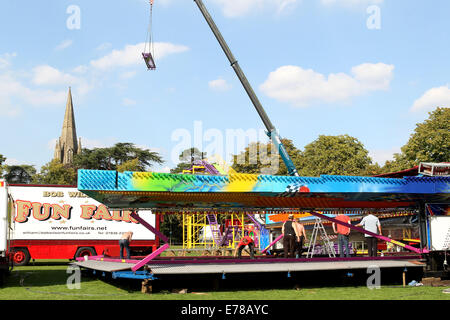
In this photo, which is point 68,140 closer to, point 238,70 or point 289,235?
point 238,70

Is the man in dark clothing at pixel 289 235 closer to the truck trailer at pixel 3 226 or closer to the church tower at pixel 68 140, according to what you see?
the truck trailer at pixel 3 226

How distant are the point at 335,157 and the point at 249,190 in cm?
4687

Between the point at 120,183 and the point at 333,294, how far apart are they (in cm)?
559

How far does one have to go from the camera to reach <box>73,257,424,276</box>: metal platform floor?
38.3 ft

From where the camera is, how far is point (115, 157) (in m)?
65.8

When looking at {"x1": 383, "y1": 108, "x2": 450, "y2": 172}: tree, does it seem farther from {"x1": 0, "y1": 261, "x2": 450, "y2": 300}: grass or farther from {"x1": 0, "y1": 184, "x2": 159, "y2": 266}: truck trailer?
{"x1": 0, "y1": 261, "x2": 450, "y2": 300}: grass

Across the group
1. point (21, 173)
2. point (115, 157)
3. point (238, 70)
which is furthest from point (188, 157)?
point (238, 70)

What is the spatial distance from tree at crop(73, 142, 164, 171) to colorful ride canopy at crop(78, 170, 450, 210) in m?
51.5

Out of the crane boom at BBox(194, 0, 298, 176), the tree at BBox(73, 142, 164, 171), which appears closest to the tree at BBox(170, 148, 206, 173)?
the tree at BBox(73, 142, 164, 171)

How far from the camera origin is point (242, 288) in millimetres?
12578

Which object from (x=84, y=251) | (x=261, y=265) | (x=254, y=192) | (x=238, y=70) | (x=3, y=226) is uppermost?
(x=238, y=70)

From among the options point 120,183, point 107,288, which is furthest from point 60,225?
point 120,183

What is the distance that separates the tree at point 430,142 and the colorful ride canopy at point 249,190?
33.0m
